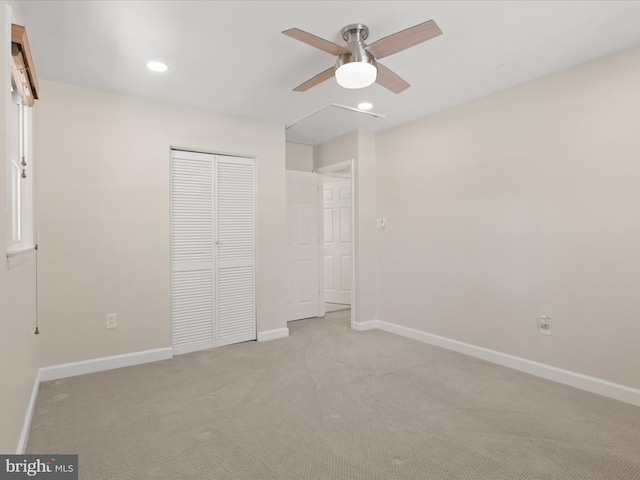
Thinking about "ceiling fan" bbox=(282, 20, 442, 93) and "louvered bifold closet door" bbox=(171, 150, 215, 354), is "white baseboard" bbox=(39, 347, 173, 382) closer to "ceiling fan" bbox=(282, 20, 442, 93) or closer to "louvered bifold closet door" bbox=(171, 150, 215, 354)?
"louvered bifold closet door" bbox=(171, 150, 215, 354)

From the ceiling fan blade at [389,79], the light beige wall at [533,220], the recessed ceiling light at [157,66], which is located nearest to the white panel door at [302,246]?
the light beige wall at [533,220]

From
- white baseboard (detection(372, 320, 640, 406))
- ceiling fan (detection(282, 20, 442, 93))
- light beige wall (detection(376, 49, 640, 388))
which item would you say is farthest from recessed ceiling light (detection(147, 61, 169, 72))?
white baseboard (detection(372, 320, 640, 406))

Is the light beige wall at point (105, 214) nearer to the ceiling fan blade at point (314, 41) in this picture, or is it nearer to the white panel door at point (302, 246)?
the white panel door at point (302, 246)

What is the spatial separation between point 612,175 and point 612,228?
0.38 metres

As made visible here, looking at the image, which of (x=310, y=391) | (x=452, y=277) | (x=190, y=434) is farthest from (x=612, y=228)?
(x=190, y=434)

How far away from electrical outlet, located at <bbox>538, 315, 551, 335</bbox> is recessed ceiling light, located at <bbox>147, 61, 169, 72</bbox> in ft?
11.6

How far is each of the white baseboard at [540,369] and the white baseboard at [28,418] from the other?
338 cm

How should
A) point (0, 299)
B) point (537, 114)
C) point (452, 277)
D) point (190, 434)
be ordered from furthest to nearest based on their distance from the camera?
point (452, 277) < point (537, 114) < point (190, 434) < point (0, 299)

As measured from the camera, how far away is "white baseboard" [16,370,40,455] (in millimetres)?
1868

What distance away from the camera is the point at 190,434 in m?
2.11

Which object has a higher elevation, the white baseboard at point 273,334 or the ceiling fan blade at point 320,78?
the ceiling fan blade at point 320,78

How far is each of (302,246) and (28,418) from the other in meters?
3.41

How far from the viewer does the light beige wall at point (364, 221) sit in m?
4.45

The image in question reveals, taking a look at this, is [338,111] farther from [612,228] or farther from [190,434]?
[190,434]
